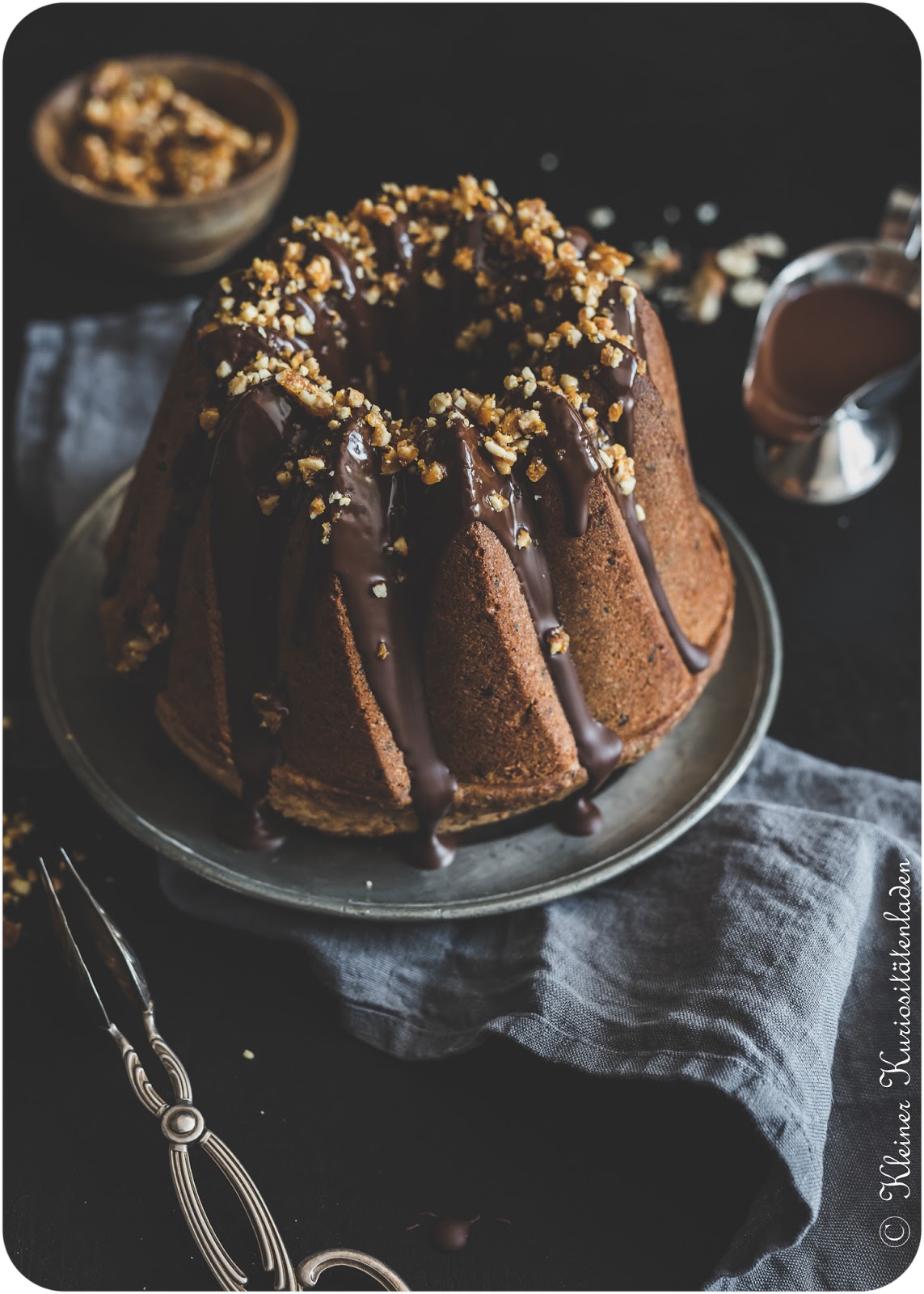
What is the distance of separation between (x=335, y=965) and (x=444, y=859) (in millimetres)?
205

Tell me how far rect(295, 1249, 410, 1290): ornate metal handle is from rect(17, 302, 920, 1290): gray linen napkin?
10.5 inches

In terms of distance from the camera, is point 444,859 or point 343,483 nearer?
point 343,483

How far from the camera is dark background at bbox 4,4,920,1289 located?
160 centimetres

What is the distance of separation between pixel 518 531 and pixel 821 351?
3.87 feet

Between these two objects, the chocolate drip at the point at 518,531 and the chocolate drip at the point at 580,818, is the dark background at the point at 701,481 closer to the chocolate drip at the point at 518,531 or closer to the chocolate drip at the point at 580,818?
the chocolate drip at the point at 580,818

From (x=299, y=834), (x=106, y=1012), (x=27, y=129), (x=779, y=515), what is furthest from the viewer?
(x=27, y=129)

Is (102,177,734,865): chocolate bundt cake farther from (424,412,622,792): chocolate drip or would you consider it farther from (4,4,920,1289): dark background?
(4,4,920,1289): dark background

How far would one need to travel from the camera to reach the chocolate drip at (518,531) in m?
1.55

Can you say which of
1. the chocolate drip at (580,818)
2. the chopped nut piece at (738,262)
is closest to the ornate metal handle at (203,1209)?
the chocolate drip at (580,818)

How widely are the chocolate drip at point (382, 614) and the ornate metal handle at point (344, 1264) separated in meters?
0.54

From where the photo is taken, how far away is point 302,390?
5.31 ft

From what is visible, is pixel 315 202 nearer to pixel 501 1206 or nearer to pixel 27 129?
pixel 27 129

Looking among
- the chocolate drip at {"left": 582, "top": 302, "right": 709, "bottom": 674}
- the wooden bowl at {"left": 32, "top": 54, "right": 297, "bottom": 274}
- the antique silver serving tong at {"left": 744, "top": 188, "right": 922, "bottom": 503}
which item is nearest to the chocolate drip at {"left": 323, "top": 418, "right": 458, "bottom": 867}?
the chocolate drip at {"left": 582, "top": 302, "right": 709, "bottom": 674}

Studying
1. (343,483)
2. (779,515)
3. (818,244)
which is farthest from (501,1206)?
(818,244)
